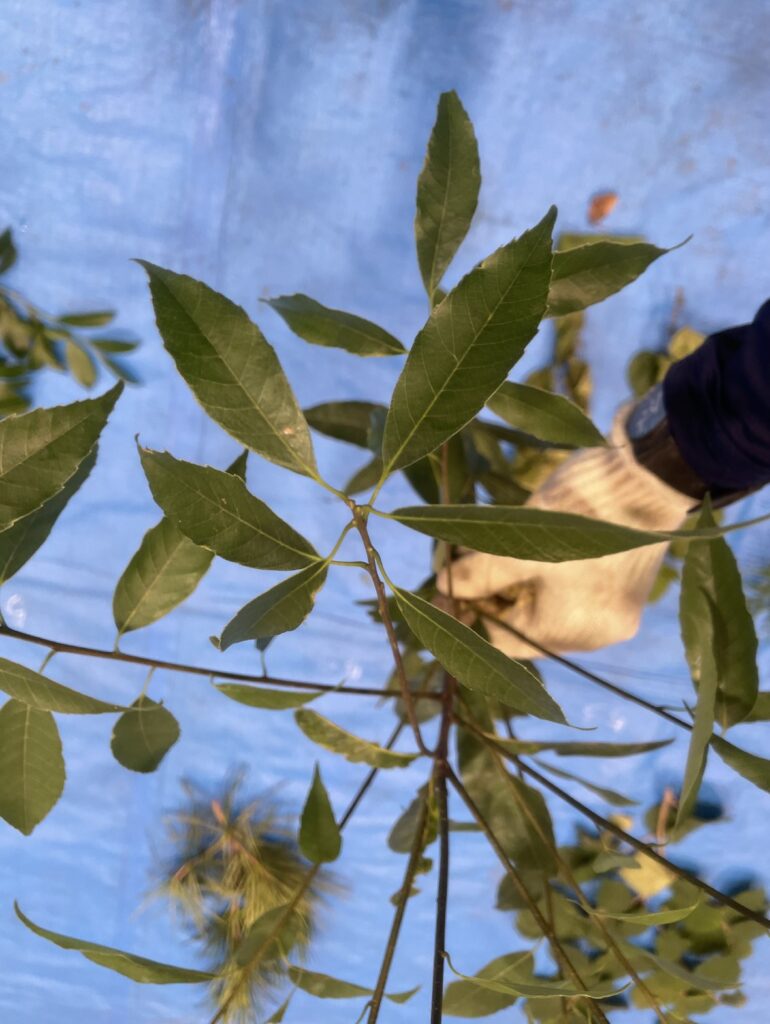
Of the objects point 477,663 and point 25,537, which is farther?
point 25,537

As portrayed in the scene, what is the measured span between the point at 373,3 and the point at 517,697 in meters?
0.87

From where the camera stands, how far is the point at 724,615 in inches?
16.0

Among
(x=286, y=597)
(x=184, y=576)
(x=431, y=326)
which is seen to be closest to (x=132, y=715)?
(x=184, y=576)

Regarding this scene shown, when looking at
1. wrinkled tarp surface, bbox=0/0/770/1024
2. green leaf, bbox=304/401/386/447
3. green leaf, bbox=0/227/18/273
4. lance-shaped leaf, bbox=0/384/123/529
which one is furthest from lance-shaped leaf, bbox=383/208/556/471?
green leaf, bbox=0/227/18/273

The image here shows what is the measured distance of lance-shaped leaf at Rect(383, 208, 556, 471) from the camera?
28 centimetres

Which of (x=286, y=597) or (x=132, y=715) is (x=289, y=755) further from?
(x=286, y=597)

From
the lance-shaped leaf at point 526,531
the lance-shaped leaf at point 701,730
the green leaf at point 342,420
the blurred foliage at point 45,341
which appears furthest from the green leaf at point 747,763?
the blurred foliage at point 45,341

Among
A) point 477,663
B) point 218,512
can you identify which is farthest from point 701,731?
point 218,512

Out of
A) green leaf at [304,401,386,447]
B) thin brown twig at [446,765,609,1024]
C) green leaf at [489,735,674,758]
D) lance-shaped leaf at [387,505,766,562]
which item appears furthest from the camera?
green leaf at [304,401,386,447]

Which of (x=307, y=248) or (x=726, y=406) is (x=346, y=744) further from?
(x=307, y=248)

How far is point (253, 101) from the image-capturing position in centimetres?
95

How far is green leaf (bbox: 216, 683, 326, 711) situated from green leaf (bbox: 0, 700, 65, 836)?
0.10m

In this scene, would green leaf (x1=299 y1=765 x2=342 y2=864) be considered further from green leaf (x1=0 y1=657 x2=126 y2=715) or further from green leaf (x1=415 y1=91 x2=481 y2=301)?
green leaf (x1=415 y1=91 x2=481 y2=301)

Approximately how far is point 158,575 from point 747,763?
0.32 meters
